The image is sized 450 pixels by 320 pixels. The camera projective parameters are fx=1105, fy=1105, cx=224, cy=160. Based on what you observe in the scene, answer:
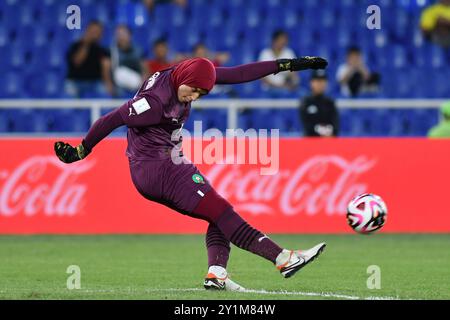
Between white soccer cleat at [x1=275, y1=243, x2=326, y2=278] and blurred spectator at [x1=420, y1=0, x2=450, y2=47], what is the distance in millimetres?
12359

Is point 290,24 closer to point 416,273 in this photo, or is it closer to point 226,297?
point 416,273

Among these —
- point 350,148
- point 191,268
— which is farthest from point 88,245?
point 350,148

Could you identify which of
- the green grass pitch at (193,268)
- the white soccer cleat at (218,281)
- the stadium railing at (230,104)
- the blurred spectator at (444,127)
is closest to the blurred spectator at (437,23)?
the stadium railing at (230,104)

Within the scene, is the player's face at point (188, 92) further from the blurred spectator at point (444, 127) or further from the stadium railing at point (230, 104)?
the blurred spectator at point (444, 127)

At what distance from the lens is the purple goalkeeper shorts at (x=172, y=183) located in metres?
8.95

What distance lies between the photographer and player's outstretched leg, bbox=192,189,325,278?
28.7 feet

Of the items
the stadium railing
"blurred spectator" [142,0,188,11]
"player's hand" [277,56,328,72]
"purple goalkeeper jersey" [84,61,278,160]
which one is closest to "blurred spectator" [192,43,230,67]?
"blurred spectator" [142,0,188,11]

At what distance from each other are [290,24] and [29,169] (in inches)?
276

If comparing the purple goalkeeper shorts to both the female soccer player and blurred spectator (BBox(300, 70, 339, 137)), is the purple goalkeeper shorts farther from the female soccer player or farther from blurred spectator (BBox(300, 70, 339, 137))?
blurred spectator (BBox(300, 70, 339, 137))

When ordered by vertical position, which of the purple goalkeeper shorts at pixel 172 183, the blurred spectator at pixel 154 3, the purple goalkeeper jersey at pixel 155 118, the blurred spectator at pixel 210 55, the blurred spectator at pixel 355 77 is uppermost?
the blurred spectator at pixel 154 3

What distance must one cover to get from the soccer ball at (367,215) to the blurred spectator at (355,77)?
8.48m

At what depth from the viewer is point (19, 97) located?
1839 cm

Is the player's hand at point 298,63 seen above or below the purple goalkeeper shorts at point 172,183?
above
